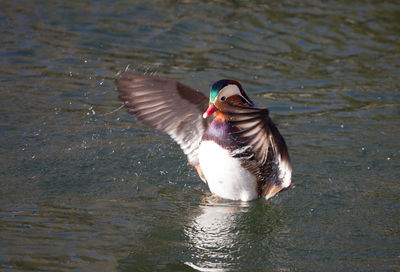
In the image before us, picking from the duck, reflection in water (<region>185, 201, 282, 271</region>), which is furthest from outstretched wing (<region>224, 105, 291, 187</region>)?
reflection in water (<region>185, 201, 282, 271</region>)

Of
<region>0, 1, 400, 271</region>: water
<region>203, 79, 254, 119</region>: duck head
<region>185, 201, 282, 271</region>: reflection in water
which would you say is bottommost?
<region>185, 201, 282, 271</region>: reflection in water

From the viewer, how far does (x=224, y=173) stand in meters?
4.81

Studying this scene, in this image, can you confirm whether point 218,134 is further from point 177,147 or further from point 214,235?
point 177,147

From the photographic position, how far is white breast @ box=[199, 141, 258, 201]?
4.77 metres

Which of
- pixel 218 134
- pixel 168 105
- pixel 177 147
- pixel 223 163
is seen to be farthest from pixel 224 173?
pixel 177 147

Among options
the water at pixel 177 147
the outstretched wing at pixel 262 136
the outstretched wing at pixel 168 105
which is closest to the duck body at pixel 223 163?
the outstretched wing at pixel 262 136

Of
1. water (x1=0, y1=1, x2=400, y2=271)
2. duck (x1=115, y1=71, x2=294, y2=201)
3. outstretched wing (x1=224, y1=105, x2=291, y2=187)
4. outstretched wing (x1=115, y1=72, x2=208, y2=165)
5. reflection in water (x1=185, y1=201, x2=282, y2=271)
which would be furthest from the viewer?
outstretched wing (x1=115, y1=72, x2=208, y2=165)

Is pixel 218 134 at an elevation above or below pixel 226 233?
above

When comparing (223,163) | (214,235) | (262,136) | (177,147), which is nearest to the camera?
(262,136)

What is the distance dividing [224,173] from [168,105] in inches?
29.6

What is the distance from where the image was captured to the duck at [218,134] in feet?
15.4

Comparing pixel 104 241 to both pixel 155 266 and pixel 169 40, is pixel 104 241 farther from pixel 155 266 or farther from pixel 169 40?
pixel 169 40

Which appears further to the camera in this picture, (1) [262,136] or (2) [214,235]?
(2) [214,235]

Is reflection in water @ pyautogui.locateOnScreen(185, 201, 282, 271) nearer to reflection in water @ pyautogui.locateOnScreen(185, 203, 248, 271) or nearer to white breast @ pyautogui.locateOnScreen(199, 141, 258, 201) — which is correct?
reflection in water @ pyautogui.locateOnScreen(185, 203, 248, 271)
